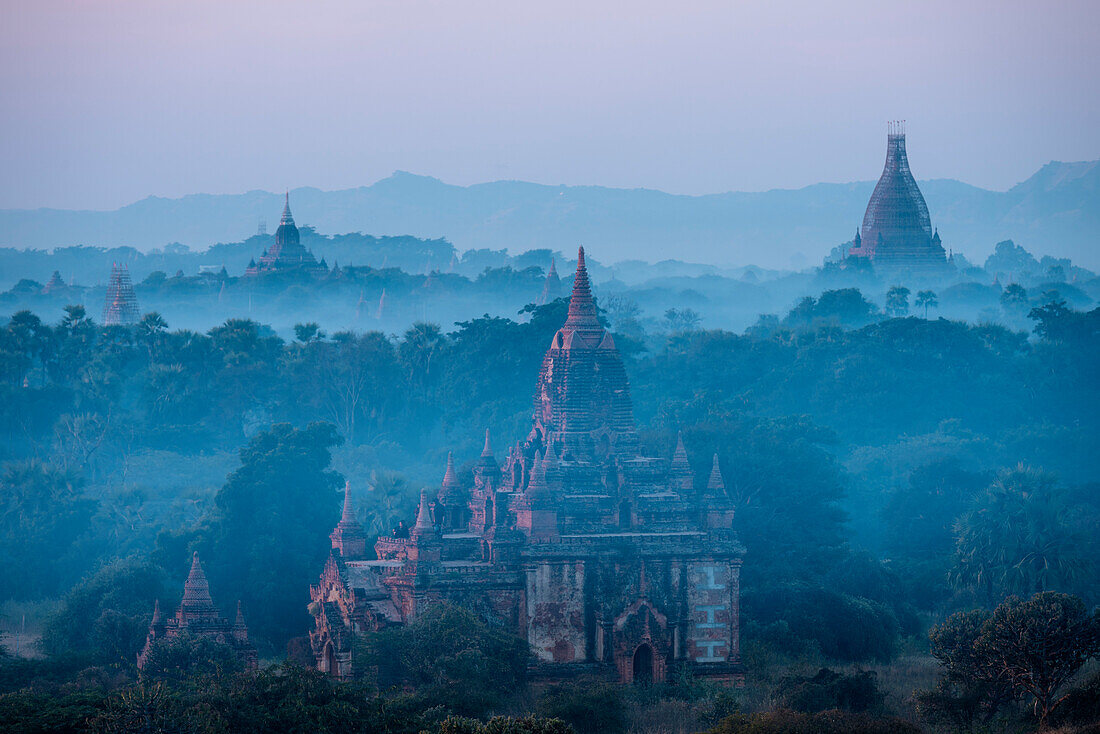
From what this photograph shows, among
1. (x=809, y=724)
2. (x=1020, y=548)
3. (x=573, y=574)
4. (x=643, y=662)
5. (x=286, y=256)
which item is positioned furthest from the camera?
(x=286, y=256)

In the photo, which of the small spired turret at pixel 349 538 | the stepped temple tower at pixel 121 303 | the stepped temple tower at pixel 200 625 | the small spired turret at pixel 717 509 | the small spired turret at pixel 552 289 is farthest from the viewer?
the small spired turret at pixel 552 289

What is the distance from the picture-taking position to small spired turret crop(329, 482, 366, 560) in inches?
2196

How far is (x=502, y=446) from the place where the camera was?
287 ft

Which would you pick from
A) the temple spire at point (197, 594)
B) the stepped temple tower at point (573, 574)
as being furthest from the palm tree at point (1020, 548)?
the temple spire at point (197, 594)

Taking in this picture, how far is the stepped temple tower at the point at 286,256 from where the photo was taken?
14225 centimetres

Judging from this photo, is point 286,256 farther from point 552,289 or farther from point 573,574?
point 573,574

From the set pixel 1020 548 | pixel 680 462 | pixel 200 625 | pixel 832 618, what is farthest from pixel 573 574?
pixel 1020 548

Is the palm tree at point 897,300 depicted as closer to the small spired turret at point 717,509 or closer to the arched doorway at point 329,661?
the small spired turret at point 717,509

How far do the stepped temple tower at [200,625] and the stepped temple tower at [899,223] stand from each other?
103 meters

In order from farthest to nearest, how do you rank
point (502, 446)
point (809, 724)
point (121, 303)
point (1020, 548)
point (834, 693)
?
1. point (121, 303)
2. point (502, 446)
3. point (1020, 548)
4. point (834, 693)
5. point (809, 724)

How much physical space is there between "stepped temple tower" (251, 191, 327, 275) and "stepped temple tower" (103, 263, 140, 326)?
1636cm

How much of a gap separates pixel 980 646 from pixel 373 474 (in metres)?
37.2

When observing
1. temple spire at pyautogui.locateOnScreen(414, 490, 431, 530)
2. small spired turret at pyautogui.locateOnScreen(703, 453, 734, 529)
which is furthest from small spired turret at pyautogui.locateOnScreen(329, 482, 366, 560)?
small spired turret at pyautogui.locateOnScreen(703, 453, 734, 529)

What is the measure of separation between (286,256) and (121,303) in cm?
2090
